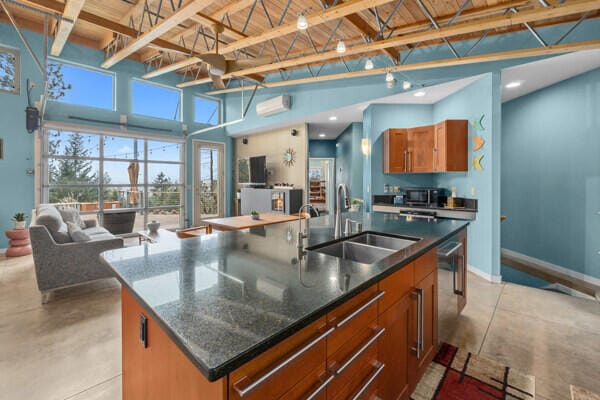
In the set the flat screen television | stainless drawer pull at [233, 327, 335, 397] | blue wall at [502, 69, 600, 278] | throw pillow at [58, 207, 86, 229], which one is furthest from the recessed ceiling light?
throw pillow at [58, 207, 86, 229]

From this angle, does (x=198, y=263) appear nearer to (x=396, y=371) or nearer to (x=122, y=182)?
(x=396, y=371)

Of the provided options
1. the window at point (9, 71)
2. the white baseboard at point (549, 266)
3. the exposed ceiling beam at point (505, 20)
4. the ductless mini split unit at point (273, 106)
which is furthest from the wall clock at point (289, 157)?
the window at point (9, 71)

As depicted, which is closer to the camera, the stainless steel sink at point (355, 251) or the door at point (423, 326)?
the door at point (423, 326)

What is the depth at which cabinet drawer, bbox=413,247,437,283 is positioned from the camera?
5.24ft

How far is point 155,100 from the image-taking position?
7.22m

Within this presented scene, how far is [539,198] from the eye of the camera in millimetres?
4746

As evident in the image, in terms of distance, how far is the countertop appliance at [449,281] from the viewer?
1959 mm

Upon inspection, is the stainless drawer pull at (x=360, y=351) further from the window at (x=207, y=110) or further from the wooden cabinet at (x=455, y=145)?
the window at (x=207, y=110)

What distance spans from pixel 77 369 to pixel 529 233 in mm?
6546

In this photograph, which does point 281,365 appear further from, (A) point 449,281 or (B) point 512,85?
(B) point 512,85

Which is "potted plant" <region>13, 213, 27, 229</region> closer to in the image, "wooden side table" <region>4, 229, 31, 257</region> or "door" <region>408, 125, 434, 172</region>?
"wooden side table" <region>4, 229, 31, 257</region>

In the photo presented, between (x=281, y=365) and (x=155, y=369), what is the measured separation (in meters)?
0.56

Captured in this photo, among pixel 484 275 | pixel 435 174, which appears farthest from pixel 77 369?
pixel 435 174

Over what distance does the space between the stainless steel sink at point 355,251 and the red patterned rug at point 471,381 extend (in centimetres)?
91
